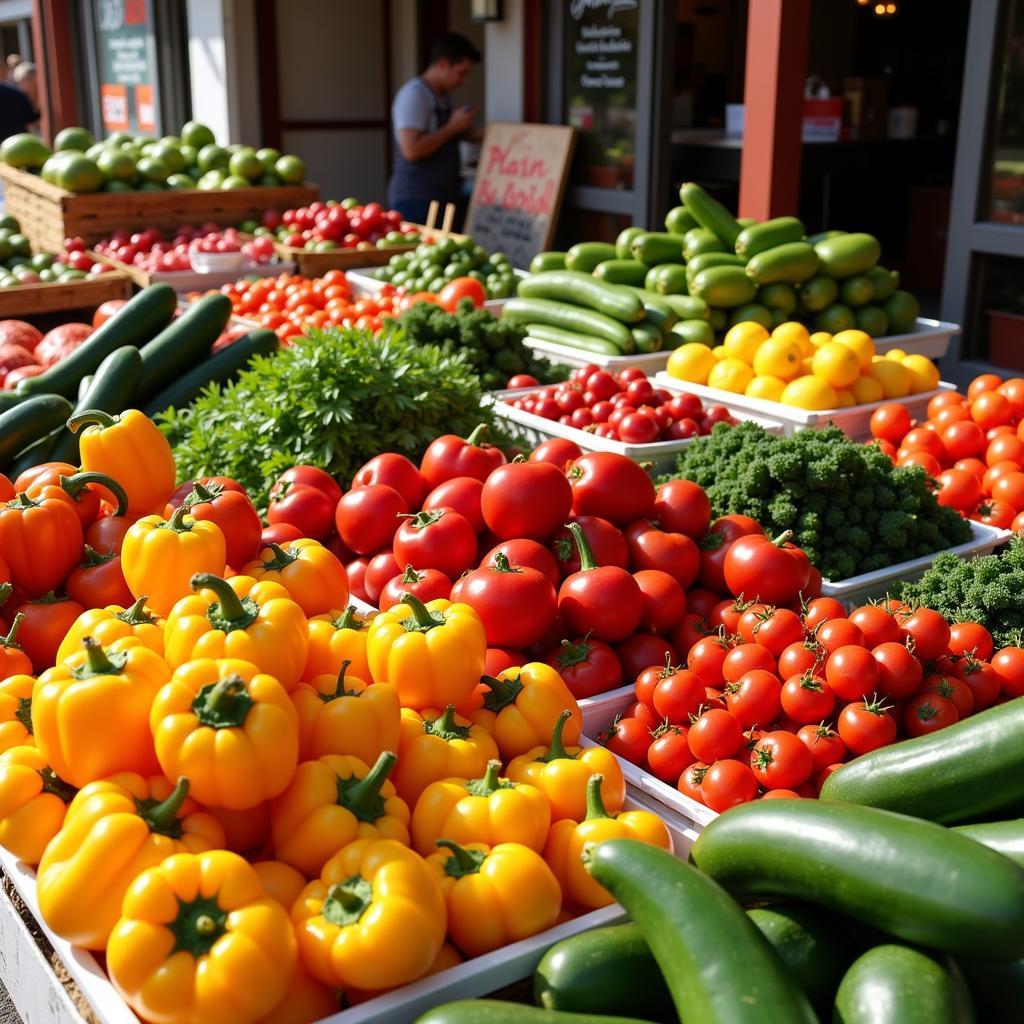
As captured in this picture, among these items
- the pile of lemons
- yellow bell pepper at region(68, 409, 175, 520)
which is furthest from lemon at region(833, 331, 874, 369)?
yellow bell pepper at region(68, 409, 175, 520)

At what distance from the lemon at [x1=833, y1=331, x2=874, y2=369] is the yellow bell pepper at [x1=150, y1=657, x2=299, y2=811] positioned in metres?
3.33

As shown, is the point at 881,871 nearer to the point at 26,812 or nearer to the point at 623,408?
the point at 26,812

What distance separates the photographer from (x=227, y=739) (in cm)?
162

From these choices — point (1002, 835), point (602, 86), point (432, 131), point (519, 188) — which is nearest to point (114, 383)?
point (1002, 835)

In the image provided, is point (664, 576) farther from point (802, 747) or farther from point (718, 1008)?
point (718, 1008)

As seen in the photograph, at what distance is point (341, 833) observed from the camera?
5.49 ft

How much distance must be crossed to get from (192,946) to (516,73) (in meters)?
8.30

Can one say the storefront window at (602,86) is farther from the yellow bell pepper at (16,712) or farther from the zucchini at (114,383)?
the yellow bell pepper at (16,712)

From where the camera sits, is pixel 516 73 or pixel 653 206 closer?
pixel 653 206

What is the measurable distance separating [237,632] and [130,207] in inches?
255

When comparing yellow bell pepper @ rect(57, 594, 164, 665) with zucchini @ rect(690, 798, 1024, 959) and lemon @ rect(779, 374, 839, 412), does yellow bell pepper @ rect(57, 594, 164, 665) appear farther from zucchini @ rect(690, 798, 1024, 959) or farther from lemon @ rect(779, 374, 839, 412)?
lemon @ rect(779, 374, 839, 412)

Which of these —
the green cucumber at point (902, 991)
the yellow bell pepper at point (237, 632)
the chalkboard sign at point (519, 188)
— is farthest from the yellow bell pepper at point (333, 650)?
the chalkboard sign at point (519, 188)

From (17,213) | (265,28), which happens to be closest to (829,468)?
(17,213)

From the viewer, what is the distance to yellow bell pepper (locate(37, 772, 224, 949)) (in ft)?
5.14
